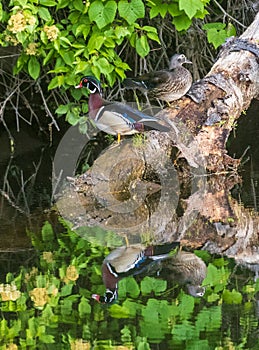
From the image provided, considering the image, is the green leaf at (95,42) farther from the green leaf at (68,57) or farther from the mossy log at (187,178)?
the mossy log at (187,178)

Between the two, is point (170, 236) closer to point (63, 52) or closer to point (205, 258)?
point (205, 258)

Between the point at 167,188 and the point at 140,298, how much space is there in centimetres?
224

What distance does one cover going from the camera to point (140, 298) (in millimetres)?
3656

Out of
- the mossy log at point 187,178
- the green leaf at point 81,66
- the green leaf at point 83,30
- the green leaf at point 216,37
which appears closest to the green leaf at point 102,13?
the green leaf at point 83,30

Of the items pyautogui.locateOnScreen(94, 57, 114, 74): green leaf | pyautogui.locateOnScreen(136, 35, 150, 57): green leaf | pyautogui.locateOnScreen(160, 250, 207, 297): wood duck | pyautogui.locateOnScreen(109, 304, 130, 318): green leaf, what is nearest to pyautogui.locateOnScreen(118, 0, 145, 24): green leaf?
pyautogui.locateOnScreen(136, 35, 150, 57): green leaf

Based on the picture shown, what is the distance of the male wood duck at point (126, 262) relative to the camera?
3.79 metres

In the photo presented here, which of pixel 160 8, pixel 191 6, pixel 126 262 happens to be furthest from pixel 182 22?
pixel 126 262

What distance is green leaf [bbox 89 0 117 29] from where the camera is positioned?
5664 mm

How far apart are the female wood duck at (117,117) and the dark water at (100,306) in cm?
72

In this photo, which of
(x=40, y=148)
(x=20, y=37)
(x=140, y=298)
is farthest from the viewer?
(x=40, y=148)

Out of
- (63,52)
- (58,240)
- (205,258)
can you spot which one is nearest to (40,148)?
(63,52)

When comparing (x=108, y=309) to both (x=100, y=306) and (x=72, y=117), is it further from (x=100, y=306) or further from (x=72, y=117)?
(x=72, y=117)

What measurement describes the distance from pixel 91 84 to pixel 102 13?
1.51ft

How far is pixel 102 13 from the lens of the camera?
568 centimetres
